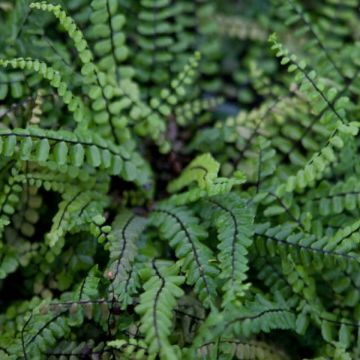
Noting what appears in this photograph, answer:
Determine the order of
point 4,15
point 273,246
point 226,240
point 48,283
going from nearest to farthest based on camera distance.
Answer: point 226,240 → point 273,246 → point 48,283 → point 4,15

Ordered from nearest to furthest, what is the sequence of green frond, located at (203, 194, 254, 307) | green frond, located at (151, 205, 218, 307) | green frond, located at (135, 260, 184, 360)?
green frond, located at (135, 260, 184, 360) < green frond, located at (203, 194, 254, 307) < green frond, located at (151, 205, 218, 307)

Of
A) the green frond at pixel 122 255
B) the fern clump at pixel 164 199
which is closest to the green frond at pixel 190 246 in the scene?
the fern clump at pixel 164 199

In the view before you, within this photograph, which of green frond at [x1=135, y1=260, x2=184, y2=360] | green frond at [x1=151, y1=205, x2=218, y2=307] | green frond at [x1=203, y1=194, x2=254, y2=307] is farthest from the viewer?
green frond at [x1=151, y1=205, x2=218, y2=307]

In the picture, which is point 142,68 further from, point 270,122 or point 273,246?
point 273,246

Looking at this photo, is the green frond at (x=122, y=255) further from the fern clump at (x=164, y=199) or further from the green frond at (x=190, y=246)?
the green frond at (x=190, y=246)

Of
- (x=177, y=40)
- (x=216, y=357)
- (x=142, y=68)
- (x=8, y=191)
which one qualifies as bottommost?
(x=216, y=357)

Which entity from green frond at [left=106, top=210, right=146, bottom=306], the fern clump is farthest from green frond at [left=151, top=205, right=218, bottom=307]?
green frond at [left=106, top=210, right=146, bottom=306]

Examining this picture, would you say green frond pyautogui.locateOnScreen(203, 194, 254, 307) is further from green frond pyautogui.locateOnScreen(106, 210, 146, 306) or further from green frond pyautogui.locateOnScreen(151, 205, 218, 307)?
green frond pyautogui.locateOnScreen(106, 210, 146, 306)

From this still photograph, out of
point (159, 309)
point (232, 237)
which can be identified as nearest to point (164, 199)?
point (232, 237)

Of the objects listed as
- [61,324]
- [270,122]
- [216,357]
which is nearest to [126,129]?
[270,122]
